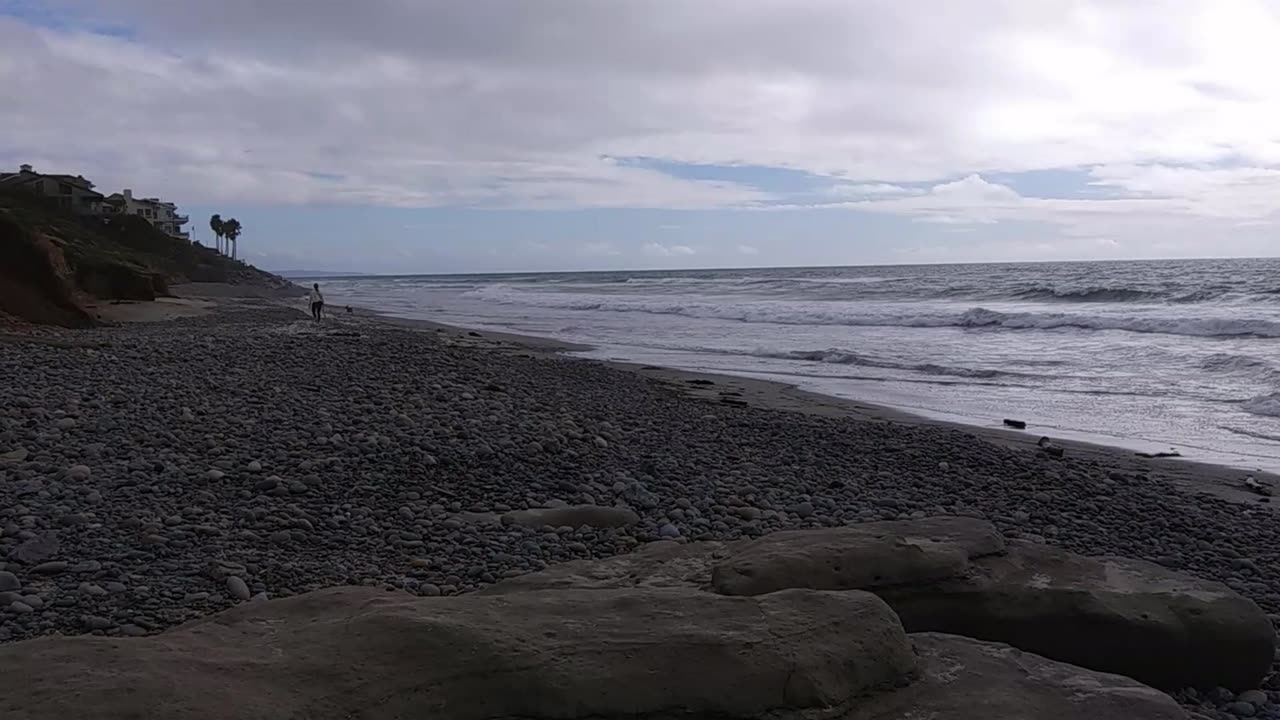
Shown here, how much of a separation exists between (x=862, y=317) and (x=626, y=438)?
23.8 meters

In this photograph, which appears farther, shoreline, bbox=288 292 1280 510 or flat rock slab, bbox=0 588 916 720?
shoreline, bbox=288 292 1280 510

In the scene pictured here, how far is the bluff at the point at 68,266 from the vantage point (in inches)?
670

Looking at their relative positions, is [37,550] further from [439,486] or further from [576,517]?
[576,517]

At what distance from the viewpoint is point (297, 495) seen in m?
6.35

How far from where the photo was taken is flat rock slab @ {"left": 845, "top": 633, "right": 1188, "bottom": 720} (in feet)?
9.91

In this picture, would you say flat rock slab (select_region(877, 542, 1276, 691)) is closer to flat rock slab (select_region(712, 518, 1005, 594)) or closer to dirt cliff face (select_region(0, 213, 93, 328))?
flat rock slab (select_region(712, 518, 1005, 594))

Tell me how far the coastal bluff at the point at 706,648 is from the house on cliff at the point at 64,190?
66.4 meters

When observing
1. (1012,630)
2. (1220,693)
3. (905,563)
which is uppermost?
(905,563)

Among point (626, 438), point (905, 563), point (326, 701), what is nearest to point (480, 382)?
point (626, 438)

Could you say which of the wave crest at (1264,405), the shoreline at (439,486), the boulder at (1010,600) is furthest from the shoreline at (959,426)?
the boulder at (1010,600)

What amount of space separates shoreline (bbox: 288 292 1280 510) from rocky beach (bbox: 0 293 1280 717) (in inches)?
5.5

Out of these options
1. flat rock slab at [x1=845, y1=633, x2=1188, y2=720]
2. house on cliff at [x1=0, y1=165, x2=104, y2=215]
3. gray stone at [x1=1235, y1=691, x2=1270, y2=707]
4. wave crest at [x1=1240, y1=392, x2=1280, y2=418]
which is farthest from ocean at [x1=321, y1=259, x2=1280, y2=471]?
house on cliff at [x1=0, y1=165, x2=104, y2=215]

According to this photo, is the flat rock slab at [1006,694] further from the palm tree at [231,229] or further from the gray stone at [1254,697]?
the palm tree at [231,229]

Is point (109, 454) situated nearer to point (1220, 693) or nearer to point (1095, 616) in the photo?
point (1095, 616)
